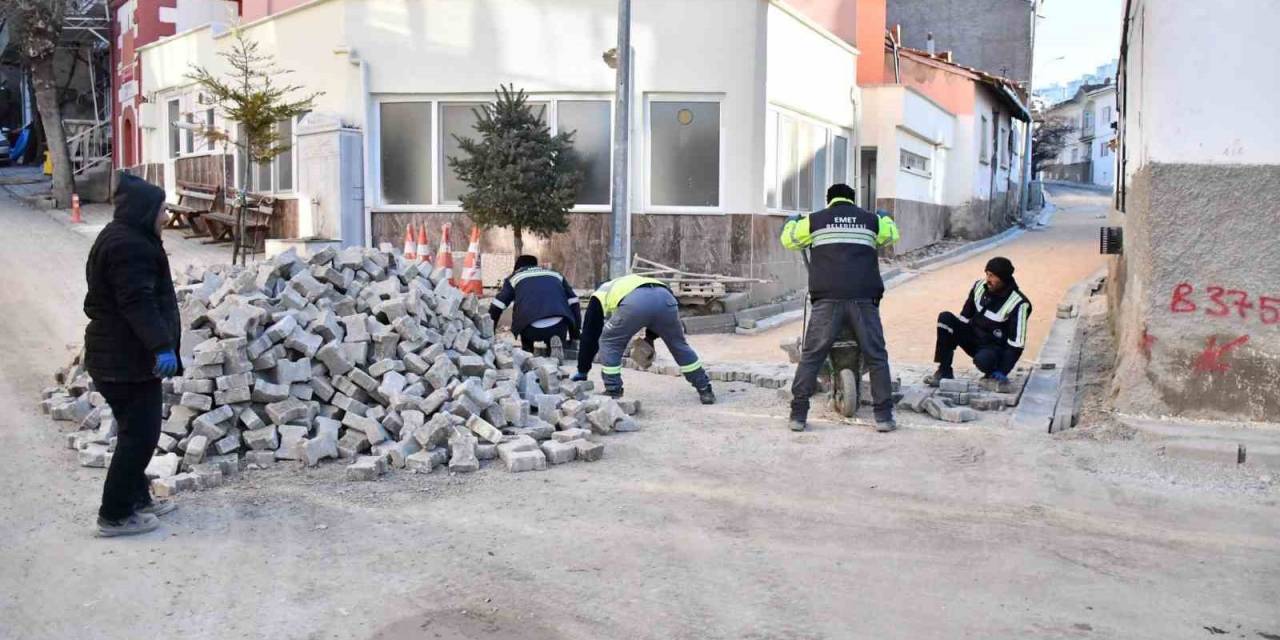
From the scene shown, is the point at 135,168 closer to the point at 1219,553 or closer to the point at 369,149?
the point at 369,149

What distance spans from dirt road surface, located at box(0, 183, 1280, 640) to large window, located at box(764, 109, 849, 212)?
9.09 m

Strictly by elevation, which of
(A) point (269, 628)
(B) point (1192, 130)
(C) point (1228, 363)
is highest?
(B) point (1192, 130)

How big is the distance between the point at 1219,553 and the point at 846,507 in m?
1.95

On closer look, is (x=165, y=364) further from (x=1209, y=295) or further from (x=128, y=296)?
(x=1209, y=295)

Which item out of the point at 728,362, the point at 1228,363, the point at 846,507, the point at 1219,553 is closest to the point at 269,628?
the point at 846,507

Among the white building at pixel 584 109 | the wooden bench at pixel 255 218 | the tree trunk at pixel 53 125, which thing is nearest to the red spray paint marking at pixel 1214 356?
the white building at pixel 584 109

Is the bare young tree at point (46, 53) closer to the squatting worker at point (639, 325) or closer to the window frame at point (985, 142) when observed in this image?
the squatting worker at point (639, 325)

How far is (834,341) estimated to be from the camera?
331 inches

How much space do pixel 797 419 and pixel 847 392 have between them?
0.52m

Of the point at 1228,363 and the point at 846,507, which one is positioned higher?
the point at 1228,363

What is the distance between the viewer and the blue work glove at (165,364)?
18.5ft

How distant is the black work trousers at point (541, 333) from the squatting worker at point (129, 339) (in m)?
5.28

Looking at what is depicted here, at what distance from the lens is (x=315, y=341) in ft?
25.8

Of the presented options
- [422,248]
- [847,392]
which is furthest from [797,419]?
[422,248]
